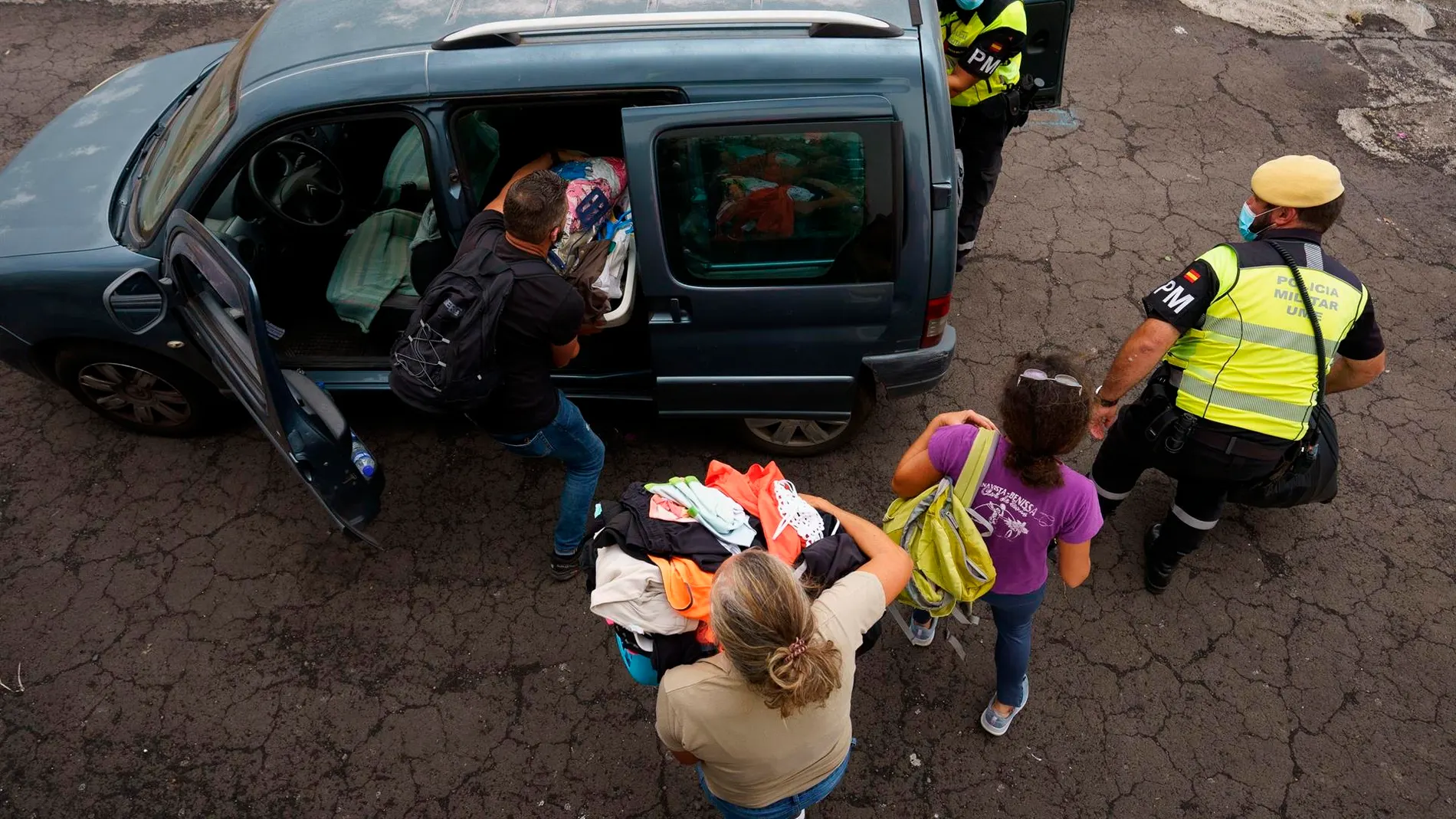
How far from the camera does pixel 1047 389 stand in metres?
2.34

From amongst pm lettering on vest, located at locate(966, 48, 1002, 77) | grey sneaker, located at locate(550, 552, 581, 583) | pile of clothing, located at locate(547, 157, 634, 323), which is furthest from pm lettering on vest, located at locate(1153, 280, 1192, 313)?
grey sneaker, located at locate(550, 552, 581, 583)

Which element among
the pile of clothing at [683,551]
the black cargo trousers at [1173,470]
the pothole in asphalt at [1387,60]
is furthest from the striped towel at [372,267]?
the pothole in asphalt at [1387,60]

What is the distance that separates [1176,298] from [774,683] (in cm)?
202

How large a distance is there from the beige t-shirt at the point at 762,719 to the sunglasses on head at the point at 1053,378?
2.24 ft

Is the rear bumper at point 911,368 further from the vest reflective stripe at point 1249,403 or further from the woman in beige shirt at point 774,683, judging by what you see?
the woman in beige shirt at point 774,683

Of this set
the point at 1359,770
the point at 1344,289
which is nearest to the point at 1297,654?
the point at 1359,770

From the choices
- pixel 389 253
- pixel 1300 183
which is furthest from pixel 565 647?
pixel 1300 183

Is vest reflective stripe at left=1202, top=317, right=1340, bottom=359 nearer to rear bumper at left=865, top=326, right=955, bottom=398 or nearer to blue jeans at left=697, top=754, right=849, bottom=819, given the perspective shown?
rear bumper at left=865, top=326, right=955, bottom=398

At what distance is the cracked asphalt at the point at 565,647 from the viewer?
328 centimetres

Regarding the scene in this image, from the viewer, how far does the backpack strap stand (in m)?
2.61

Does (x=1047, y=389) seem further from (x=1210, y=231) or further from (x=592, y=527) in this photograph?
(x=1210, y=231)

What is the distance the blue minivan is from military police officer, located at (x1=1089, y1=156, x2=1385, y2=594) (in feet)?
2.72

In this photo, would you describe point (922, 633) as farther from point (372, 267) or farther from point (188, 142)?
point (188, 142)

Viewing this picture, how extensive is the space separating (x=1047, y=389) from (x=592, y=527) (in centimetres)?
129
